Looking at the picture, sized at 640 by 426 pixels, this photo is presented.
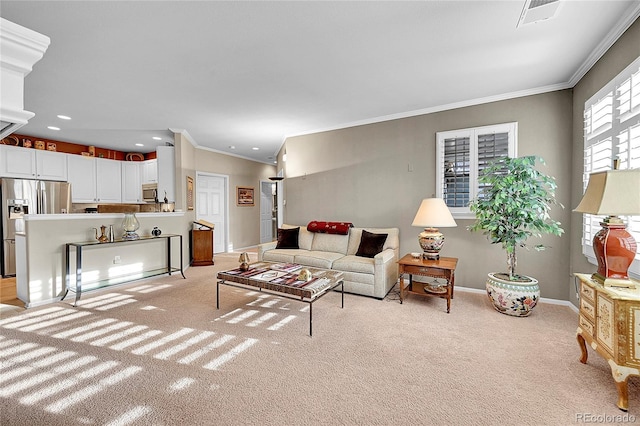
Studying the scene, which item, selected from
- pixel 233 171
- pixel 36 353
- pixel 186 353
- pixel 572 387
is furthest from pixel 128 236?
pixel 572 387

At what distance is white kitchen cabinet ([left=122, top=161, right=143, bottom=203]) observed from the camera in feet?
20.8

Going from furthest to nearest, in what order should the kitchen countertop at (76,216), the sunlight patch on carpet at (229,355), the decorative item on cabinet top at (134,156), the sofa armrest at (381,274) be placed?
the decorative item on cabinet top at (134,156) → the sofa armrest at (381,274) → the kitchen countertop at (76,216) → the sunlight patch on carpet at (229,355)

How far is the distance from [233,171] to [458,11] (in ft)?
19.4

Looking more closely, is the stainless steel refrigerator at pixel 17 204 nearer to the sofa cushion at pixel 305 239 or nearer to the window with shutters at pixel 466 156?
the sofa cushion at pixel 305 239

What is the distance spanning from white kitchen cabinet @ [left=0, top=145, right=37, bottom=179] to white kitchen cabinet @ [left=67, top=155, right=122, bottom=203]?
53 cm

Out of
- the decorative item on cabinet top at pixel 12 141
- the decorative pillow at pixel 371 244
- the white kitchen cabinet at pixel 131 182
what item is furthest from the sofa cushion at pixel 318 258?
the decorative item on cabinet top at pixel 12 141

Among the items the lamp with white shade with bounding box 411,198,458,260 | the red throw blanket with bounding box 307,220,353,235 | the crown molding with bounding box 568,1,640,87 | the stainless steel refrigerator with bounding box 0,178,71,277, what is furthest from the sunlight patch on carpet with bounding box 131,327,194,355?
the crown molding with bounding box 568,1,640,87

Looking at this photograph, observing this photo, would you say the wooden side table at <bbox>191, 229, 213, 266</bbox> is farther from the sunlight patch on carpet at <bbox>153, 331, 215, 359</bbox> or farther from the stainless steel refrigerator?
the sunlight patch on carpet at <bbox>153, 331, 215, 359</bbox>

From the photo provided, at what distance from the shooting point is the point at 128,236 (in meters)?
3.84

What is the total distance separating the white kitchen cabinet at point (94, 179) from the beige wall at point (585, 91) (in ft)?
26.3

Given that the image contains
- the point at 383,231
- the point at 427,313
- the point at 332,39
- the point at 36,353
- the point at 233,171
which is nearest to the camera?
the point at 36,353

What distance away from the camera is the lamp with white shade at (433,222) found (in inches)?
128

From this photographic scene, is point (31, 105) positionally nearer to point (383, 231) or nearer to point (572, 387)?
point (383, 231)

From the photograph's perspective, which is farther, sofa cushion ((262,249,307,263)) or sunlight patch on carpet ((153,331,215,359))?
sofa cushion ((262,249,307,263))
